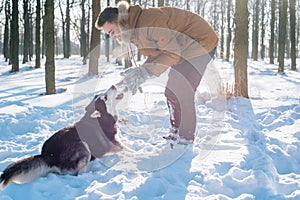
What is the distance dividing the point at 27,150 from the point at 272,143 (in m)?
3.02

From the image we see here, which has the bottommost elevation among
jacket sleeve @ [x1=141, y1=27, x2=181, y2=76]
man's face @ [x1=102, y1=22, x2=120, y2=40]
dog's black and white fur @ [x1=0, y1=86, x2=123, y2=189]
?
dog's black and white fur @ [x1=0, y1=86, x2=123, y2=189]

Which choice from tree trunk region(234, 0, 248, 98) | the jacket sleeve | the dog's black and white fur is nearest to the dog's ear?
the dog's black and white fur

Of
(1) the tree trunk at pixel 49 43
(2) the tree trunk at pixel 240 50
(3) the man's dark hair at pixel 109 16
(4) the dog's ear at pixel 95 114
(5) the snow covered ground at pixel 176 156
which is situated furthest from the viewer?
(1) the tree trunk at pixel 49 43

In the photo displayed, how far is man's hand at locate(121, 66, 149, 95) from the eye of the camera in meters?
3.35

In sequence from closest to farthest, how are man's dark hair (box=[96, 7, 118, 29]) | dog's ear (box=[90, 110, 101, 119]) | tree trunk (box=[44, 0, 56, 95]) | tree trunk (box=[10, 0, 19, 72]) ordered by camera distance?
man's dark hair (box=[96, 7, 118, 29]) → dog's ear (box=[90, 110, 101, 119]) → tree trunk (box=[44, 0, 56, 95]) → tree trunk (box=[10, 0, 19, 72])

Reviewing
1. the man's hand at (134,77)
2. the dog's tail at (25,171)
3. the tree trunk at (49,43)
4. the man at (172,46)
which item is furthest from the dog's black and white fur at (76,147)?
the tree trunk at (49,43)

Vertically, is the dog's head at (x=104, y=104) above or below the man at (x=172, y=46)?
below

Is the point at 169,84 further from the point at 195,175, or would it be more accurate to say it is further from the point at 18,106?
the point at 18,106

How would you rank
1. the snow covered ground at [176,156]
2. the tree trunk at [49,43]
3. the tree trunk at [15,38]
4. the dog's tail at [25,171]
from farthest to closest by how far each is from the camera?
the tree trunk at [15,38] → the tree trunk at [49,43] → the snow covered ground at [176,156] → the dog's tail at [25,171]

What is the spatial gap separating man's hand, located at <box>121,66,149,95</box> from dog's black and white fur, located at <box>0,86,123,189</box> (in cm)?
18

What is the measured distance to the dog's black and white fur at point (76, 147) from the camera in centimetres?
273

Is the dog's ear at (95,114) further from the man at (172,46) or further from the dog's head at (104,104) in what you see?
the man at (172,46)

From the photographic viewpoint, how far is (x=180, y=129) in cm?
388

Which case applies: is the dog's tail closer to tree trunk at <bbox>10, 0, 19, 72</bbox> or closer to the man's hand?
the man's hand
